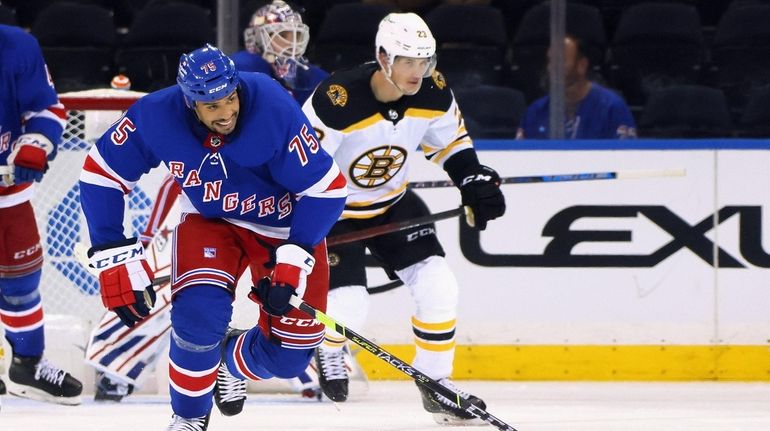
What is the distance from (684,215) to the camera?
550cm

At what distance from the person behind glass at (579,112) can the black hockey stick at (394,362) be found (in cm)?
170

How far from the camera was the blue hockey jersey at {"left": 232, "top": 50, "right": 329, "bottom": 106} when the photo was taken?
5340 mm

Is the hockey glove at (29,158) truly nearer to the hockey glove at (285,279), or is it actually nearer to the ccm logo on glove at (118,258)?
the ccm logo on glove at (118,258)

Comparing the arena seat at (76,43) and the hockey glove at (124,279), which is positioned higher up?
the hockey glove at (124,279)

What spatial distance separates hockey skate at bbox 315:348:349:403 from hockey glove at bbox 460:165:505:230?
0.66m

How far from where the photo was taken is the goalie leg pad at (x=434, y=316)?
4500 millimetres

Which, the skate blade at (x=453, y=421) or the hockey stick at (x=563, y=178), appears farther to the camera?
the hockey stick at (x=563, y=178)

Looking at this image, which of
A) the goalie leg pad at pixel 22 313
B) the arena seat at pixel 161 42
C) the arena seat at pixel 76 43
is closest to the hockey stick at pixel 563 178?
the goalie leg pad at pixel 22 313

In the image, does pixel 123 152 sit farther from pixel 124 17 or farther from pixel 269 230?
pixel 124 17

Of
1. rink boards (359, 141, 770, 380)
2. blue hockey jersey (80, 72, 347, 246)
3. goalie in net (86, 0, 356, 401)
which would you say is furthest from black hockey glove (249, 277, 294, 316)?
rink boards (359, 141, 770, 380)

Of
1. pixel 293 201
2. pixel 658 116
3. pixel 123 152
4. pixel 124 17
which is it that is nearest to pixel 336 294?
pixel 293 201

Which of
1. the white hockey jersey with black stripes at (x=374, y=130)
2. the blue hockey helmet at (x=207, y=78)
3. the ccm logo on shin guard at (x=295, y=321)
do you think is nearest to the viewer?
the blue hockey helmet at (x=207, y=78)

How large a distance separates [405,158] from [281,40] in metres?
0.98

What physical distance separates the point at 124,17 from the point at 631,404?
2.91 m
